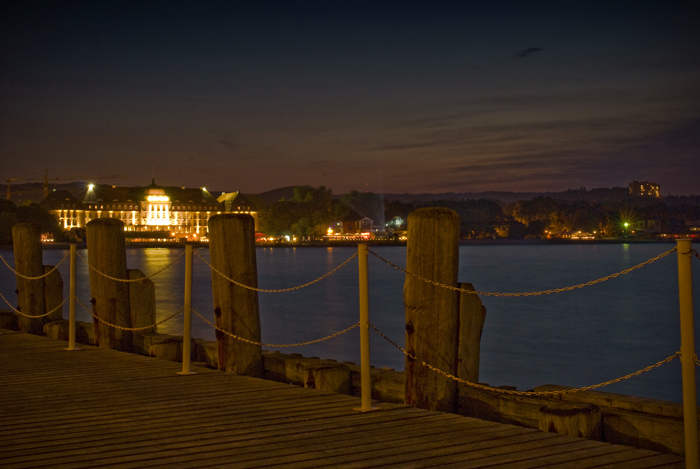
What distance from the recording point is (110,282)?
33.2 feet

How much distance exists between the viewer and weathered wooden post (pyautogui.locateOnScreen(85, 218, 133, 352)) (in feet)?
33.1

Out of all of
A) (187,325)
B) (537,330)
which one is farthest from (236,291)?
(537,330)

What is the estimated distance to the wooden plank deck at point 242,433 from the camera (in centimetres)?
452

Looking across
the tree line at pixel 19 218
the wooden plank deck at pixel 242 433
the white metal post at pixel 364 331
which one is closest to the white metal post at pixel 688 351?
the wooden plank deck at pixel 242 433

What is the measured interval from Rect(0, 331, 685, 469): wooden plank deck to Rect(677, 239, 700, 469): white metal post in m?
0.32

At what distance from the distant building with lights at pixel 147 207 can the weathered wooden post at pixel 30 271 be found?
16378 cm

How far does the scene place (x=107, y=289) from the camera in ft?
33.2

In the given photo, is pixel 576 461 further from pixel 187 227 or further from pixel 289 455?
pixel 187 227

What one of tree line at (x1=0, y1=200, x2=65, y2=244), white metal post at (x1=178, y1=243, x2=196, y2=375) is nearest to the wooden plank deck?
white metal post at (x1=178, y1=243, x2=196, y2=375)

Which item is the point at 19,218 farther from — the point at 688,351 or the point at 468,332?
the point at 688,351

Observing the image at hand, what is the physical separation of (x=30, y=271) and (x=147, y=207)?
17498 cm

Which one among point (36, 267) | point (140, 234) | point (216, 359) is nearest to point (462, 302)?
point (216, 359)

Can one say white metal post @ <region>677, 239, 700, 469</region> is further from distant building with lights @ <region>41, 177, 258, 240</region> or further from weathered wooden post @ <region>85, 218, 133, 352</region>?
distant building with lights @ <region>41, 177, 258, 240</region>

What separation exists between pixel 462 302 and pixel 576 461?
219cm
